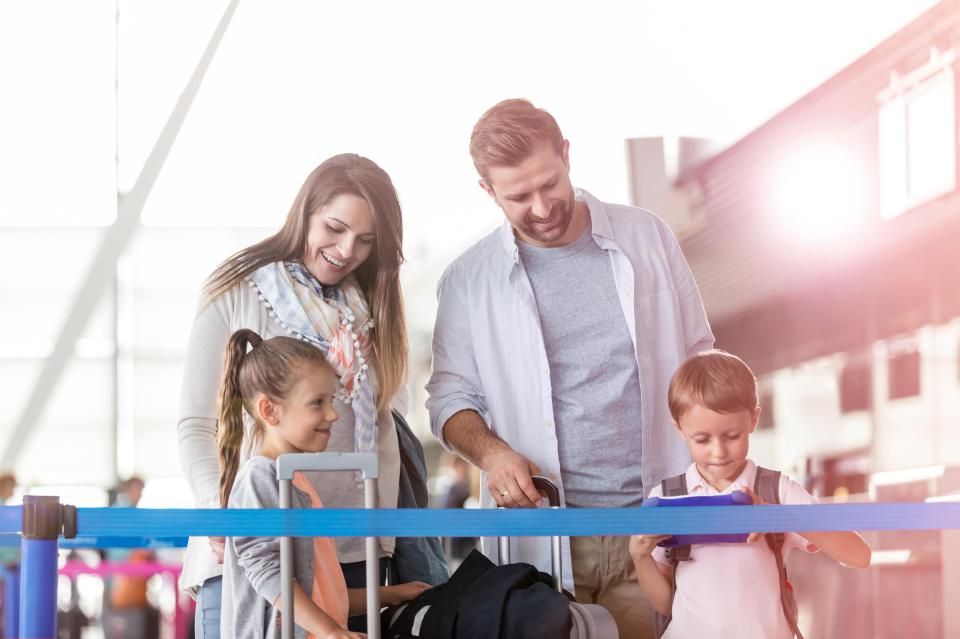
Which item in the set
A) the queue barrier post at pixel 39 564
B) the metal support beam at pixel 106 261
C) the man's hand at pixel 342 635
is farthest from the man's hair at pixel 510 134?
the metal support beam at pixel 106 261

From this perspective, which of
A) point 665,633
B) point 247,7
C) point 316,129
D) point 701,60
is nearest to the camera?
point 665,633

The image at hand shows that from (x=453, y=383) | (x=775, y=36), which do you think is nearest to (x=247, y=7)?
(x=775, y=36)

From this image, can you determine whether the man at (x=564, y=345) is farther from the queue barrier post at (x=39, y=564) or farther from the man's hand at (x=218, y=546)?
the queue barrier post at (x=39, y=564)

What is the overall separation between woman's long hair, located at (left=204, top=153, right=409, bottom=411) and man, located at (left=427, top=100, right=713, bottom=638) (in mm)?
225

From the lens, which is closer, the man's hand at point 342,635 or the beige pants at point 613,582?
the man's hand at point 342,635

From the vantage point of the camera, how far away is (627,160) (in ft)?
29.1

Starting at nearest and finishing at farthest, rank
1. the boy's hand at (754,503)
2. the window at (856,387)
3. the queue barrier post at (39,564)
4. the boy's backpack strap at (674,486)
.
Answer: the queue barrier post at (39,564), the boy's hand at (754,503), the boy's backpack strap at (674,486), the window at (856,387)

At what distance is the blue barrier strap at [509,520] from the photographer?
6.96ft

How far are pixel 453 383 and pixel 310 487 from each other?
1.84ft

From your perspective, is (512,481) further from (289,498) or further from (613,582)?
(289,498)

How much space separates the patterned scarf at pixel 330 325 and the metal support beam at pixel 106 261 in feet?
27.9

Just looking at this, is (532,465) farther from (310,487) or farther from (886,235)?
(886,235)

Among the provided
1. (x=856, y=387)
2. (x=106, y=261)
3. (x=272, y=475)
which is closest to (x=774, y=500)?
(x=272, y=475)

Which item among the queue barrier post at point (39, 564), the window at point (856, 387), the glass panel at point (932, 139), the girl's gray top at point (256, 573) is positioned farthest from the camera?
the window at point (856, 387)
